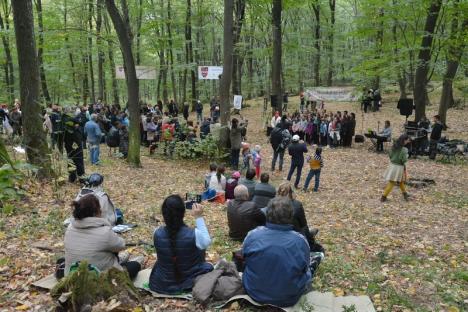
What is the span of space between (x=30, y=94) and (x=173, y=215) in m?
6.29

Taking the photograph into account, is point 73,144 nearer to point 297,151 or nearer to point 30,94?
point 30,94

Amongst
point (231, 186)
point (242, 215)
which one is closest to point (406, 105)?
point (231, 186)

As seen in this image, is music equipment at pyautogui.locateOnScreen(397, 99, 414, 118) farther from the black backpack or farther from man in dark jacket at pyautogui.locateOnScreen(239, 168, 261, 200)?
the black backpack

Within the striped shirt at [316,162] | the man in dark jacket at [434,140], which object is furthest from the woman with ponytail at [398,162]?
the man in dark jacket at [434,140]

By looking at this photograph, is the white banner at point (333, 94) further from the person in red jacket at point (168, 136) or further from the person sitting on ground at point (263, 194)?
the person sitting on ground at point (263, 194)

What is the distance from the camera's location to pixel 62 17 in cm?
3188

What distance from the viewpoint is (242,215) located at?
22.5 ft

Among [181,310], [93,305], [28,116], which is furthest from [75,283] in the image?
[28,116]

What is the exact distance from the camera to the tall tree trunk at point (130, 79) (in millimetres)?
12547

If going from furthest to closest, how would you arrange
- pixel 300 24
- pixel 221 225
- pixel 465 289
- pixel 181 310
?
pixel 300 24 < pixel 221 225 < pixel 465 289 < pixel 181 310

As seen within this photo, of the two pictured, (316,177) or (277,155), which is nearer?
(316,177)

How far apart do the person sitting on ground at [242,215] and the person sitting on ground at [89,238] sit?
2.75 meters

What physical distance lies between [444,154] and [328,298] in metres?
13.6

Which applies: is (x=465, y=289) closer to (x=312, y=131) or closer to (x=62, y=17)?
(x=312, y=131)
